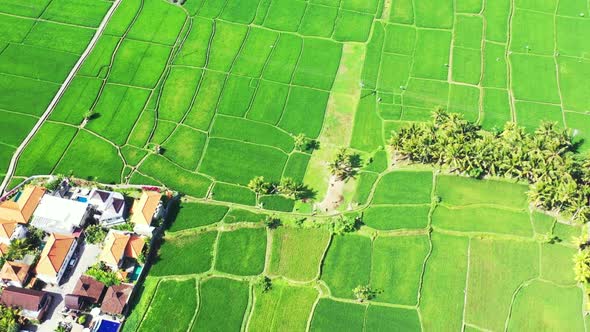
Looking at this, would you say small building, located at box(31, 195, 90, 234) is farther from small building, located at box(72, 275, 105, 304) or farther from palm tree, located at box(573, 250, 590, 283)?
palm tree, located at box(573, 250, 590, 283)

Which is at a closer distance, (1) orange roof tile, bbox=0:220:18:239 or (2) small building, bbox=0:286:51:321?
(2) small building, bbox=0:286:51:321

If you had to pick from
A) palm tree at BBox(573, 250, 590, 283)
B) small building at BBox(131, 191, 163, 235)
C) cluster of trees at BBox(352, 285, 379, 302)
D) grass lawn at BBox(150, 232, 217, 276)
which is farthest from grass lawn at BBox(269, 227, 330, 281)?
palm tree at BBox(573, 250, 590, 283)

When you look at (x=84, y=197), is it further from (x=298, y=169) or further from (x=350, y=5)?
(x=350, y=5)

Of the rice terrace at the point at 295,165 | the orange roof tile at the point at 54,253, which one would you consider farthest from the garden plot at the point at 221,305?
the orange roof tile at the point at 54,253

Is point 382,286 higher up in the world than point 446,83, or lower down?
lower down

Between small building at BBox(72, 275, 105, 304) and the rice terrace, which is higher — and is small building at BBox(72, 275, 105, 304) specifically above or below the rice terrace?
below

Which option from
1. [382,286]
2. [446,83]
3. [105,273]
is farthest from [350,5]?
[105,273]

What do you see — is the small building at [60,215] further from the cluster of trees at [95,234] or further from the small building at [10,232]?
the small building at [10,232]
